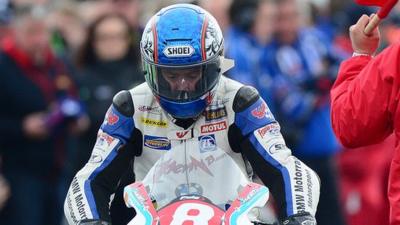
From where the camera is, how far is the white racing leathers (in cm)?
847

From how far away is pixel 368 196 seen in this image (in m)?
16.1

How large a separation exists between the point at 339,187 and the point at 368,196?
322 mm

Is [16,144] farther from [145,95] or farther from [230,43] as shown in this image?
[145,95]

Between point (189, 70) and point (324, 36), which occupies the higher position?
point (189, 70)

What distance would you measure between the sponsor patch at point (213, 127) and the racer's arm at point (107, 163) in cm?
38

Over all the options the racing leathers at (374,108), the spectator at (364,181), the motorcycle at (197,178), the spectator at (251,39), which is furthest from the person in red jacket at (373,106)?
the spectator at (364,181)

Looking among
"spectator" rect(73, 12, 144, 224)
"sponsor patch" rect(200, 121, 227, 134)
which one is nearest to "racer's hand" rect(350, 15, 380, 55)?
"sponsor patch" rect(200, 121, 227, 134)

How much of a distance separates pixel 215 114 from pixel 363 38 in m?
0.94

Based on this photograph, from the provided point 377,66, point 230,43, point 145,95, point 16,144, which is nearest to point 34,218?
point 16,144

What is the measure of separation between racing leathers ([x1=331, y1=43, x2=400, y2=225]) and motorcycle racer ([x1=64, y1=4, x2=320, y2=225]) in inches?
15.8

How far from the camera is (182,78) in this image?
8461 millimetres

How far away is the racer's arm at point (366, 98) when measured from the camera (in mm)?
7995

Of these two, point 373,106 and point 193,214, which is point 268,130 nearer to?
point 373,106

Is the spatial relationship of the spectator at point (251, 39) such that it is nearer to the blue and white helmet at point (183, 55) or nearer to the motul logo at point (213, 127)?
the motul logo at point (213, 127)
